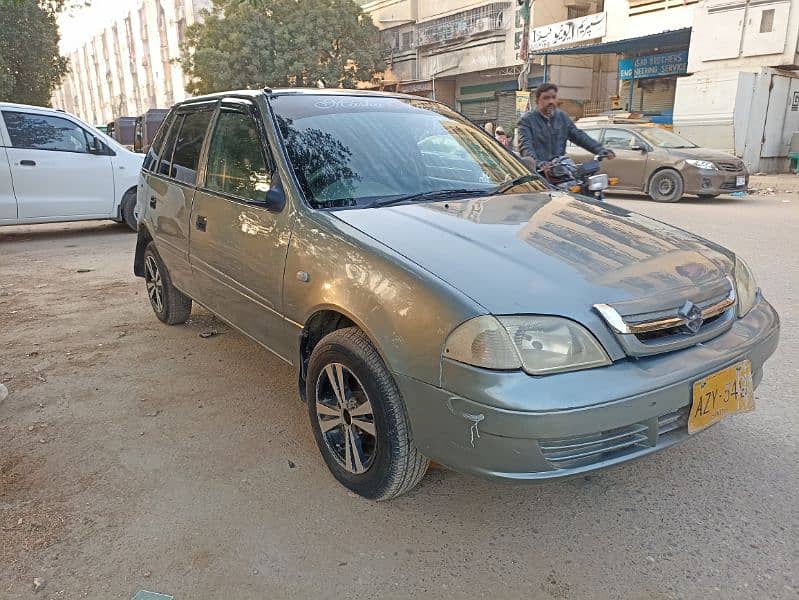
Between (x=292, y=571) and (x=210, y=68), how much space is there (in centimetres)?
3024

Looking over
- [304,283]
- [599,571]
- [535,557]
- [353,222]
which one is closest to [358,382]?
[304,283]

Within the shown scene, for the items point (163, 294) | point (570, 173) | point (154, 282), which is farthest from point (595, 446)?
point (154, 282)

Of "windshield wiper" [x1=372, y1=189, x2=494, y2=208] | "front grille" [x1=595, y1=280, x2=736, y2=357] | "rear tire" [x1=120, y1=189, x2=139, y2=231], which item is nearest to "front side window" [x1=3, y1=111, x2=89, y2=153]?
"rear tire" [x1=120, y1=189, x2=139, y2=231]

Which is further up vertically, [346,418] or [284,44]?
[284,44]

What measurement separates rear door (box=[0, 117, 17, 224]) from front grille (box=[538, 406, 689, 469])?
8.62 m

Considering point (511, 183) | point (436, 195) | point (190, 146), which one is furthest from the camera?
point (190, 146)

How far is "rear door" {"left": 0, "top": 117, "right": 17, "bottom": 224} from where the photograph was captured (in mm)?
8000

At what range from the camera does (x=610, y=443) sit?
2.00m

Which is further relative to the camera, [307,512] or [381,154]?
[381,154]

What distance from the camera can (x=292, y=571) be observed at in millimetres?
2115

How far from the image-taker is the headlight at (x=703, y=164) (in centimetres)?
1102

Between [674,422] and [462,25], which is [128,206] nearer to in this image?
[674,422]

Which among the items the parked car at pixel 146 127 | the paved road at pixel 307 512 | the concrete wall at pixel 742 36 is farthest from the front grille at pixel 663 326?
the parked car at pixel 146 127

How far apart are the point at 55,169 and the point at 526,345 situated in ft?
27.9
